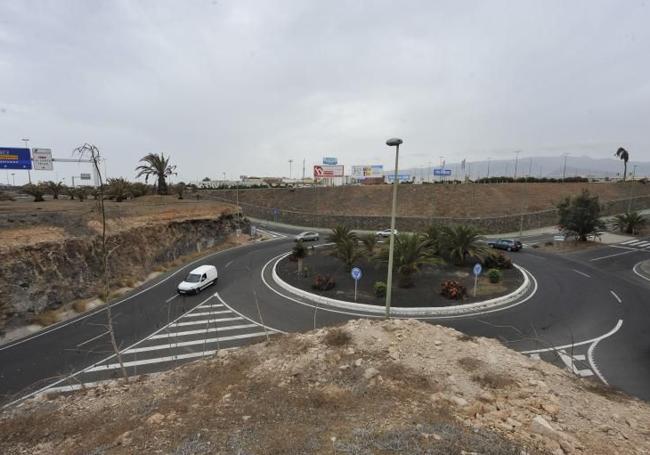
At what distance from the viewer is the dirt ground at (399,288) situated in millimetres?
19500

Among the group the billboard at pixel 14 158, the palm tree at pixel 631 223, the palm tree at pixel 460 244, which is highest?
the billboard at pixel 14 158

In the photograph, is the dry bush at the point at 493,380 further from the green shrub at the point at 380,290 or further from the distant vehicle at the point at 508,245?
the distant vehicle at the point at 508,245

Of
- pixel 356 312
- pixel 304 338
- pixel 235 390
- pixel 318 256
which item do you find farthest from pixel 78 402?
pixel 318 256

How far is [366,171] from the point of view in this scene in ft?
295

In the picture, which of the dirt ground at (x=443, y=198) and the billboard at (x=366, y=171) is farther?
the billboard at (x=366, y=171)

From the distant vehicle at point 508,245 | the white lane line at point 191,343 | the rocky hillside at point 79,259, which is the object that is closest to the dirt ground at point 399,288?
the white lane line at point 191,343

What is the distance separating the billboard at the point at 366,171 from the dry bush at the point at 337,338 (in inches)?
3219

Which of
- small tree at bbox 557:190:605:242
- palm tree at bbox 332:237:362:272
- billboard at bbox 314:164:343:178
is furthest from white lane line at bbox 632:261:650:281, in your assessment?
billboard at bbox 314:164:343:178

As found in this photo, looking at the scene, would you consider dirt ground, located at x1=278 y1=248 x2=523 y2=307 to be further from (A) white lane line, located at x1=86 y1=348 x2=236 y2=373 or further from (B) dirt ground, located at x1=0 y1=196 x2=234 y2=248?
(B) dirt ground, located at x1=0 y1=196 x2=234 y2=248

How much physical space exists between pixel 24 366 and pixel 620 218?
6363cm

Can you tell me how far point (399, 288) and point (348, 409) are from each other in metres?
15.8

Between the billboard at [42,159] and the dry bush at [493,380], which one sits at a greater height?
the billboard at [42,159]

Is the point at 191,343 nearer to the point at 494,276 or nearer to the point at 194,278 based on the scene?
the point at 194,278

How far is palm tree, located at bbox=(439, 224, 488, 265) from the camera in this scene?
25.5 meters
